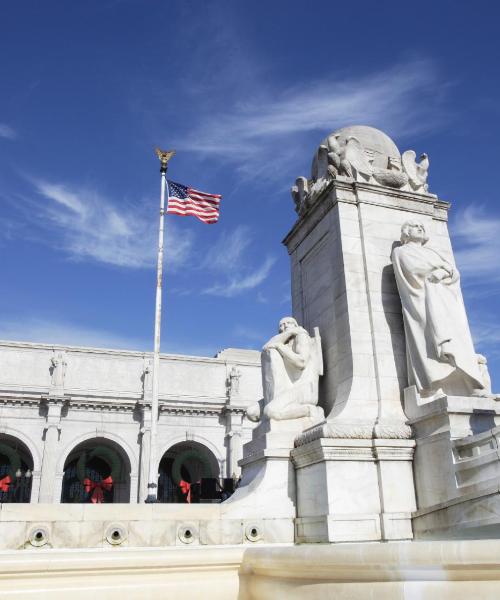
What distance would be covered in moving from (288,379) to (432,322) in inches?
95.0

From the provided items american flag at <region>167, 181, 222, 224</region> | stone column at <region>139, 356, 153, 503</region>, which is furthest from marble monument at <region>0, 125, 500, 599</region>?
stone column at <region>139, 356, 153, 503</region>

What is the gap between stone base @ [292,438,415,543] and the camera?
7.55 m

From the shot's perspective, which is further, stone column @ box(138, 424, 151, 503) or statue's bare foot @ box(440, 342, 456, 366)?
stone column @ box(138, 424, 151, 503)

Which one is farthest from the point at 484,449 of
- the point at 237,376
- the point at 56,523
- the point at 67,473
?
the point at 67,473

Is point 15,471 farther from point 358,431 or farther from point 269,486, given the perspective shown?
point 358,431

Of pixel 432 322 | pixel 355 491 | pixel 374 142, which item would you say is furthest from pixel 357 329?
pixel 374 142

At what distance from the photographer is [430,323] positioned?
8461mm

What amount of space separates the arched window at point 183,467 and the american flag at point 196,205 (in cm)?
2485

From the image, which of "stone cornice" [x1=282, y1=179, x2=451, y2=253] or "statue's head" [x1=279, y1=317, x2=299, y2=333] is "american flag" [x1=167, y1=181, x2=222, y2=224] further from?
"statue's head" [x1=279, y1=317, x2=299, y2=333]

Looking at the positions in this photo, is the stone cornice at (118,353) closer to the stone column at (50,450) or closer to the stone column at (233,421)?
the stone column at (233,421)

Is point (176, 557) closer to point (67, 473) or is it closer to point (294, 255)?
point (294, 255)

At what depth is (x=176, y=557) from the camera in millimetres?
5629

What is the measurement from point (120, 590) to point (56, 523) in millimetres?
1897

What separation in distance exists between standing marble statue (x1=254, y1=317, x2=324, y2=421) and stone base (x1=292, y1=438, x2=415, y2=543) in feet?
3.01
